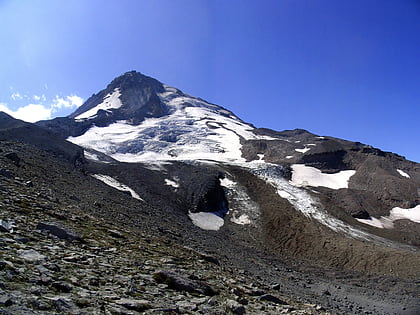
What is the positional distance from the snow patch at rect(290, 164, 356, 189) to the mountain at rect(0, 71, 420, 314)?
54cm

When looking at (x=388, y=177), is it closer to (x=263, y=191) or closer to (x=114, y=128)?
(x=263, y=191)

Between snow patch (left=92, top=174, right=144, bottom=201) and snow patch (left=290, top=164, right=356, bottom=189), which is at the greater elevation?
snow patch (left=290, top=164, right=356, bottom=189)

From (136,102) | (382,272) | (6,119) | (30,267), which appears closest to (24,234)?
(30,267)

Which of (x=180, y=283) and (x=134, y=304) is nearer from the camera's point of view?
(x=134, y=304)

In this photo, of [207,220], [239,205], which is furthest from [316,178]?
[207,220]

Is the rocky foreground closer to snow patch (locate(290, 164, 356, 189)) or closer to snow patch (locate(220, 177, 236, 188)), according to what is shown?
snow patch (locate(220, 177, 236, 188))

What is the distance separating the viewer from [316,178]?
7550cm

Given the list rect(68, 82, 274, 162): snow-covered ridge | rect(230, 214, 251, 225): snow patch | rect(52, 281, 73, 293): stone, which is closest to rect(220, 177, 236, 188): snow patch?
rect(230, 214, 251, 225): snow patch

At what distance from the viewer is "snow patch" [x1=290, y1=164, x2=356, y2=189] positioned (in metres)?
71.2

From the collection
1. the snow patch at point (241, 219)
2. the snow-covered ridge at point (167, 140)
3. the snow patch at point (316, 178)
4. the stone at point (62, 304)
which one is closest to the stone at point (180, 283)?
the stone at point (62, 304)

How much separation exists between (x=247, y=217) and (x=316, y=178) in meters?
34.7

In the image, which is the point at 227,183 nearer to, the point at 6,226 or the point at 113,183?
the point at 113,183

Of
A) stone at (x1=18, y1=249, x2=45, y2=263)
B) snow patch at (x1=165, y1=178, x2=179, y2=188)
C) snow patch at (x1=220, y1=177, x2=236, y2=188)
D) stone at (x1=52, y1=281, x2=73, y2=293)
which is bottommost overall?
stone at (x1=52, y1=281, x2=73, y2=293)

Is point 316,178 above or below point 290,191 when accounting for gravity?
above
